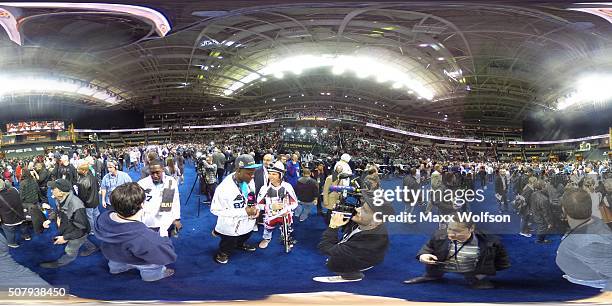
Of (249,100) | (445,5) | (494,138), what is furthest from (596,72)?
(249,100)

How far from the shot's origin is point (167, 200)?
2.01 meters

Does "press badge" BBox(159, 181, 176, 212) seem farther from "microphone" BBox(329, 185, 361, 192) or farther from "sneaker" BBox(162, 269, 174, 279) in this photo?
"microphone" BBox(329, 185, 361, 192)

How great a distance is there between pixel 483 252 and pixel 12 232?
291 centimetres

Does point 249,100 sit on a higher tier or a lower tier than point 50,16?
lower

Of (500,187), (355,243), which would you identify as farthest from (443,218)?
(355,243)

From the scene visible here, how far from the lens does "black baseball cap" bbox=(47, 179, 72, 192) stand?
2.03 metres

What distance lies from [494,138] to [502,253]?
0.74 metres

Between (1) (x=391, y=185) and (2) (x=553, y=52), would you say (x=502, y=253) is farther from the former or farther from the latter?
(2) (x=553, y=52)

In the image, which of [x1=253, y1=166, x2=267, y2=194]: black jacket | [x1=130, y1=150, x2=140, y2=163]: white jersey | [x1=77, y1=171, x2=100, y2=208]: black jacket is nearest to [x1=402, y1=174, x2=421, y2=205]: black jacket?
[x1=253, y1=166, x2=267, y2=194]: black jacket

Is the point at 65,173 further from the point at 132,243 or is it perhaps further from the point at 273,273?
the point at 273,273

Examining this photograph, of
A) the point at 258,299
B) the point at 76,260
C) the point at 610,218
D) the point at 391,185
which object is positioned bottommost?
the point at 258,299

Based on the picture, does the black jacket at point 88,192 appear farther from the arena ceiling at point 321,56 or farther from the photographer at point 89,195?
the arena ceiling at point 321,56

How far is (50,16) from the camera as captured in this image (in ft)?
6.56

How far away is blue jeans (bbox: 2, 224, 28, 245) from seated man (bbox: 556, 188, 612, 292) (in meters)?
3.34
